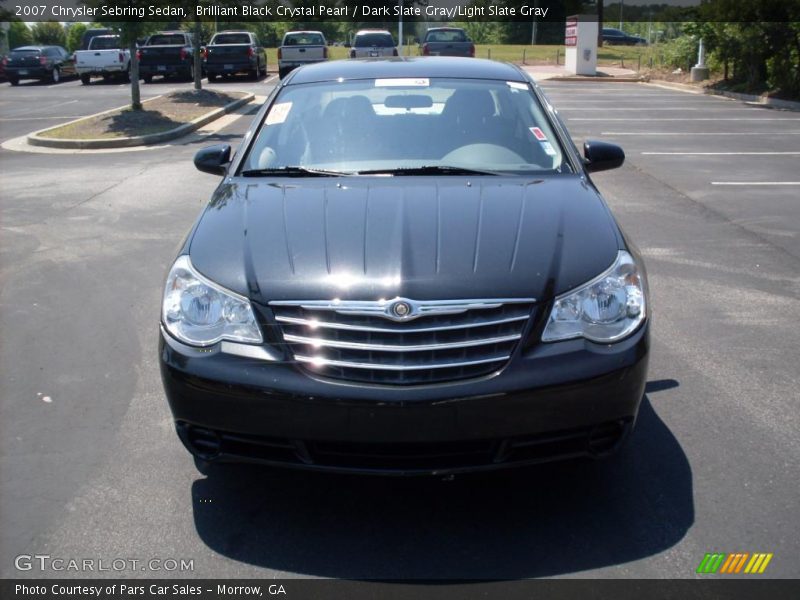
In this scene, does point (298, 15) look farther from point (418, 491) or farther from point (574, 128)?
point (418, 491)

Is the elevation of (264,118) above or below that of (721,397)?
above

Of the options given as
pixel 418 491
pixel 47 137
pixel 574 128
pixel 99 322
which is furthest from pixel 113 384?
pixel 574 128

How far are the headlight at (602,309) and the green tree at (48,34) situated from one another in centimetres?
5558

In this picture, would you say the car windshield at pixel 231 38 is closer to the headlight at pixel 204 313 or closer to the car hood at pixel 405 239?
the car hood at pixel 405 239

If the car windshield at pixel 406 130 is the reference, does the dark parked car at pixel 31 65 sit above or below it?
below

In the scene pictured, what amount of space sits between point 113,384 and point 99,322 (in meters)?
1.19

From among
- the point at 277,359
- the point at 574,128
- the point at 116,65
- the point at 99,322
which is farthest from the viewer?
the point at 116,65

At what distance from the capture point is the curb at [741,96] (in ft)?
76.8

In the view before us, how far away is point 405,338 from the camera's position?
3256 mm

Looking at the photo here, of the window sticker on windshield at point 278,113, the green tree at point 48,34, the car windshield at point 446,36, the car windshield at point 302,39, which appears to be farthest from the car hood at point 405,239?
A: the green tree at point 48,34

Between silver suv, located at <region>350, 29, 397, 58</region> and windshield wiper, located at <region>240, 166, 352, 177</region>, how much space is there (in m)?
26.7

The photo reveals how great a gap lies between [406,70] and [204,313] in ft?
8.24

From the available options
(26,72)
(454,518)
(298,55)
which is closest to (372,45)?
(298,55)

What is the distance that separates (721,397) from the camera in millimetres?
4758
